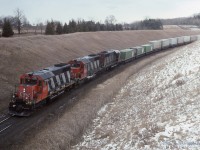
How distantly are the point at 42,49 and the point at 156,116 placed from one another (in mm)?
39518

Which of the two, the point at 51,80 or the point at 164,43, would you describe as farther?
the point at 164,43

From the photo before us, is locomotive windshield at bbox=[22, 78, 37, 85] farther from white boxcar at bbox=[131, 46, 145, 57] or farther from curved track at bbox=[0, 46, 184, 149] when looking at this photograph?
white boxcar at bbox=[131, 46, 145, 57]

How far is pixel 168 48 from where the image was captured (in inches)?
3189

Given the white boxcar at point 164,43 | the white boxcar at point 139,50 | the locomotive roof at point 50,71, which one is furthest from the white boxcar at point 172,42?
the locomotive roof at point 50,71

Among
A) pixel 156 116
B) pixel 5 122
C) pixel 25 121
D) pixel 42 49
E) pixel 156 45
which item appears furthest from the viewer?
pixel 156 45

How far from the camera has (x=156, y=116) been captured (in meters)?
20.0

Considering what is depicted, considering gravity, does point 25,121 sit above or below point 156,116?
below

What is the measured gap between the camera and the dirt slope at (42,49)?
37.6m

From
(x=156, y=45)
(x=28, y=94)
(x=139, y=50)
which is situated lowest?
(x=28, y=94)

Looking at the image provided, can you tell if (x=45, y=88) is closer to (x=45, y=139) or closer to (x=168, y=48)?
(x=45, y=139)

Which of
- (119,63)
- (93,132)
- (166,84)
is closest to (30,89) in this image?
(93,132)

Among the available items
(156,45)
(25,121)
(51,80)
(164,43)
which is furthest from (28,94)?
(164,43)

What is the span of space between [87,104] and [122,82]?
1053 centimetres

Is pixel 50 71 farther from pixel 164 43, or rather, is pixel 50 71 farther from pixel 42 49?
pixel 164 43
